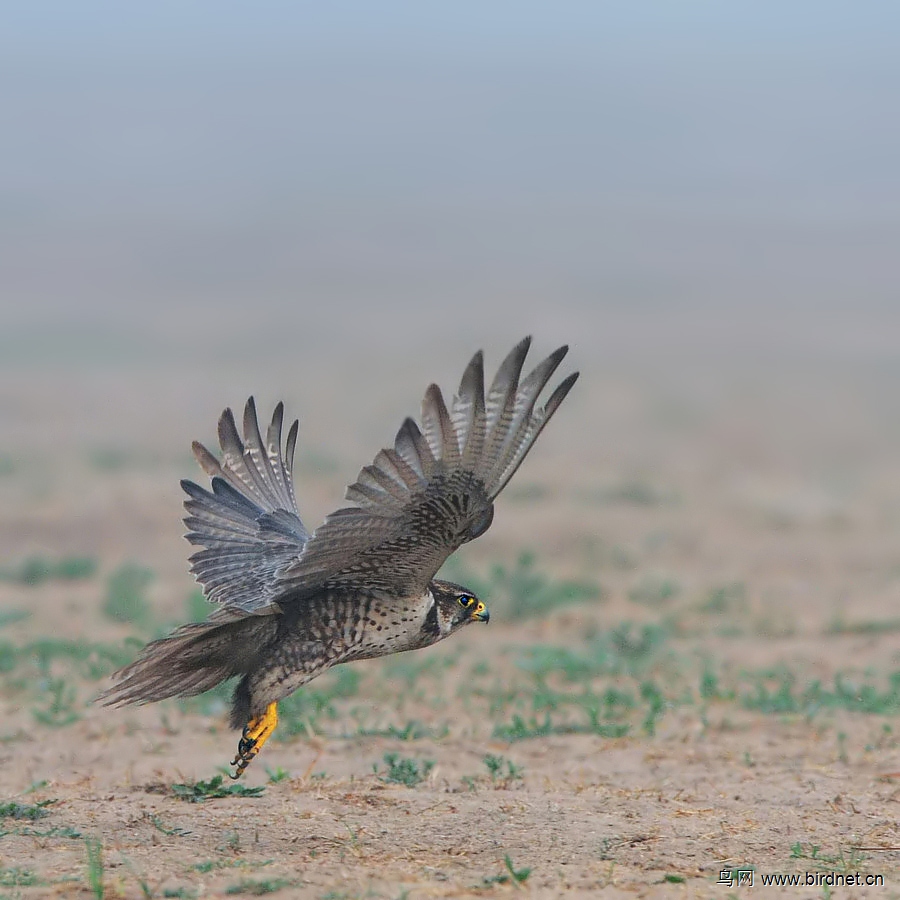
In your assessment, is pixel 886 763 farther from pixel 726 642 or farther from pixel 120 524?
pixel 120 524

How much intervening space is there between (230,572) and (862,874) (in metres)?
2.86

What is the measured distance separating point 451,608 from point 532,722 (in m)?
1.88

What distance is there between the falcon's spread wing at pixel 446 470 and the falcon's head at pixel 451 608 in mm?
629

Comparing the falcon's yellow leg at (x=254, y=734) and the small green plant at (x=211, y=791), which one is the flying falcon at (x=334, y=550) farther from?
the small green plant at (x=211, y=791)

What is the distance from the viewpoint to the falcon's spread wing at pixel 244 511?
611 centimetres

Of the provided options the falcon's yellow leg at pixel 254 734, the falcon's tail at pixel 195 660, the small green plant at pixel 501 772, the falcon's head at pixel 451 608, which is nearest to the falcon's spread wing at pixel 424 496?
the falcon's tail at pixel 195 660

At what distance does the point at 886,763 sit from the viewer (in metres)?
6.74

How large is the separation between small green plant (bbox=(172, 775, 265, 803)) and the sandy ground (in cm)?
4

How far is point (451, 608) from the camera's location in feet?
19.0

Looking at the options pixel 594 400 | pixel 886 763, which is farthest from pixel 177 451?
pixel 886 763

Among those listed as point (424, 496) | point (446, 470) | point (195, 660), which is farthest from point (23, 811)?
point (446, 470)

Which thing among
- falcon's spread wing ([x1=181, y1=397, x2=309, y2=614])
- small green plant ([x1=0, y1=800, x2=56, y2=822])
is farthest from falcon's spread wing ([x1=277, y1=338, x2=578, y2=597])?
small green plant ([x1=0, y1=800, x2=56, y2=822])

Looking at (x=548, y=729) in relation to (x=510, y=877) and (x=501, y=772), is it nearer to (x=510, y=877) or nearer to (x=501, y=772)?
(x=501, y=772)

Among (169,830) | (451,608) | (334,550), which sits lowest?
(169,830)
